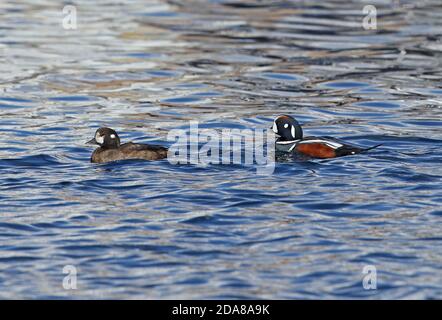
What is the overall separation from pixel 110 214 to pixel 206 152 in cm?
344

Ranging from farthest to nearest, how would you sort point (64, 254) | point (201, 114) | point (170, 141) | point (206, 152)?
1. point (201, 114)
2. point (170, 141)
3. point (206, 152)
4. point (64, 254)

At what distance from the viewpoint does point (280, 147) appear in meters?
14.4

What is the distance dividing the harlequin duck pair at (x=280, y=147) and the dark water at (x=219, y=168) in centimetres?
15

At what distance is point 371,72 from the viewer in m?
21.5

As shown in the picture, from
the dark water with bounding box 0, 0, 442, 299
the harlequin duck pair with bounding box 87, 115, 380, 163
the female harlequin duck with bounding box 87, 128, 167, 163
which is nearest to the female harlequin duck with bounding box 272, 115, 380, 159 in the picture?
the harlequin duck pair with bounding box 87, 115, 380, 163

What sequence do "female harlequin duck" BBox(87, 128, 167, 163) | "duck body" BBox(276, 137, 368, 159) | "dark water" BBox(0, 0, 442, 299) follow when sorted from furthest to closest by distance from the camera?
"duck body" BBox(276, 137, 368, 159), "female harlequin duck" BBox(87, 128, 167, 163), "dark water" BBox(0, 0, 442, 299)

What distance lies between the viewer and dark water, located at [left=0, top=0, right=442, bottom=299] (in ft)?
31.4

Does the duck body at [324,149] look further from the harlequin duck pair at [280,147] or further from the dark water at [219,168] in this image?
the dark water at [219,168]

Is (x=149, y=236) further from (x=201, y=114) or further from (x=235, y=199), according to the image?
(x=201, y=114)

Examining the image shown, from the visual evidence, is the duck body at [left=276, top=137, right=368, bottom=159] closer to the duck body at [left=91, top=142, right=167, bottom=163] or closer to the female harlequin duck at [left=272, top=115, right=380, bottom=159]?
the female harlequin duck at [left=272, top=115, right=380, bottom=159]

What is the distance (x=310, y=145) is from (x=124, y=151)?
243 cm

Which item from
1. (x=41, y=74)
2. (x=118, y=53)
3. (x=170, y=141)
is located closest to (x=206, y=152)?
(x=170, y=141)

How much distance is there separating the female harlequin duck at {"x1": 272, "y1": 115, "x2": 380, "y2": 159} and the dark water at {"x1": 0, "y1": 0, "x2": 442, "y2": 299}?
0.50 feet

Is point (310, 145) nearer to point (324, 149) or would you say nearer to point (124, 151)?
point (324, 149)
